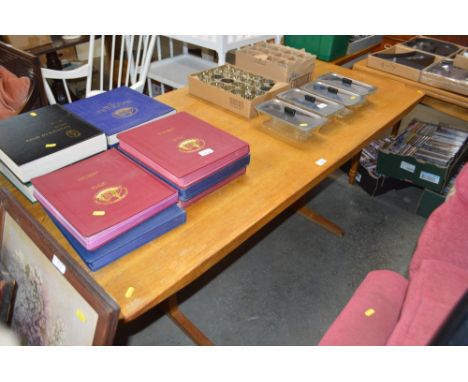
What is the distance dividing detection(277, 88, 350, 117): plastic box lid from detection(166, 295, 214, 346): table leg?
0.90 metres

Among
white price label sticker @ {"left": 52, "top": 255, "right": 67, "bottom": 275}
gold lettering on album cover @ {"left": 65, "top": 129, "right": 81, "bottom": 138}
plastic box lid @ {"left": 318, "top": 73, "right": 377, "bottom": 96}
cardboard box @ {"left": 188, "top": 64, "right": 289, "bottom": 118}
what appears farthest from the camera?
plastic box lid @ {"left": 318, "top": 73, "right": 377, "bottom": 96}

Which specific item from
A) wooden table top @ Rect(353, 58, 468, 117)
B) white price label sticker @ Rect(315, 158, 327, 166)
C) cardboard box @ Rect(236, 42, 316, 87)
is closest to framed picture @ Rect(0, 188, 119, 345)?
white price label sticker @ Rect(315, 158, 327, 166)

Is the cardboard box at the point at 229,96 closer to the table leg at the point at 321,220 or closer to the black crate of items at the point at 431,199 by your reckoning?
the table leg at the point at 321,220

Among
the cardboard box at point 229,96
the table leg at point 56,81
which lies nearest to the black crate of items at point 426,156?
the cardboard box at point 229,96

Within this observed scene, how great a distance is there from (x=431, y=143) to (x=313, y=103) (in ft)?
3.64

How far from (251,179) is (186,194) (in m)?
0.23

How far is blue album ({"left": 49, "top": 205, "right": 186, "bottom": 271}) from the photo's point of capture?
0.83 metres

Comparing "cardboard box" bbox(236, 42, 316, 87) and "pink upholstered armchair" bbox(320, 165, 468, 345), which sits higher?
"cardboard box" bbox(236, 42, 316, 87)

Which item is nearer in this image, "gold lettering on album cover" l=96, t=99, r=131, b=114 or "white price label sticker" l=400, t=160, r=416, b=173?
"gold lettering on album cover" l=96, t=99, r=131, b=114

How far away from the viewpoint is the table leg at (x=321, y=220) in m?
2.01

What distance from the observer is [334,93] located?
1.53 metres

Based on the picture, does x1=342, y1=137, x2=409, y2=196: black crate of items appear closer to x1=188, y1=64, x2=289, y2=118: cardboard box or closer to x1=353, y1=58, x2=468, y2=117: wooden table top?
x1=353, y1=58, x2=468, y2=117: wooden table top

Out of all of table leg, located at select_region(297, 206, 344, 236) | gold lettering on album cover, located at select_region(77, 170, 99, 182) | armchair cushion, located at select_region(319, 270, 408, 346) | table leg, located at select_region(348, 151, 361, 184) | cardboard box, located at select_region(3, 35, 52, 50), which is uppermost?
gold lettering on album cover, located at select_region(77, 170, 99, 182)

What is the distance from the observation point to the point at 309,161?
1224 mm
